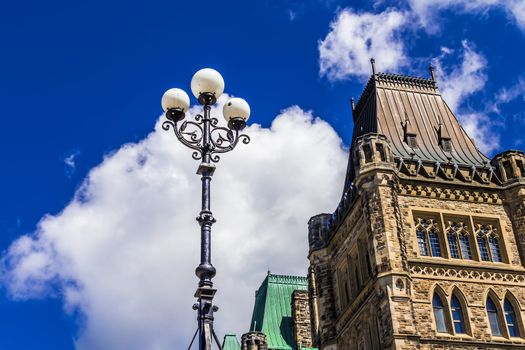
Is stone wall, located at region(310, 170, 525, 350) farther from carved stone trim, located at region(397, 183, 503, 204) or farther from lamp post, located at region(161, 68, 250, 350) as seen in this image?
lamp post, located at region(161, 68, 250, 350)

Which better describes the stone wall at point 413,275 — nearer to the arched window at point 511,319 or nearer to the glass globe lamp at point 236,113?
the arched window at point 511,319

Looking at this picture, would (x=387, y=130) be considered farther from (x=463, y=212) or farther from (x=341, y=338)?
(x=341, y=338)

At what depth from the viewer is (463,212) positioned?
34.5m

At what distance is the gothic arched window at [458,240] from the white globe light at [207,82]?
2096 cm

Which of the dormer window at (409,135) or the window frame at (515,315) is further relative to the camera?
the dormer window at (409,135)

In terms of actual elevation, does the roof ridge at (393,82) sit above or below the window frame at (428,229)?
above

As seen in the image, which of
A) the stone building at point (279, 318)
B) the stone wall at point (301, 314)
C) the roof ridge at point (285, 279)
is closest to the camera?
the stone building at point (279, 318)

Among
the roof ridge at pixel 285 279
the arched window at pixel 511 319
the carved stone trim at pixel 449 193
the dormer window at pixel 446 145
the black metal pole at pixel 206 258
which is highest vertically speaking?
the roof ridge at pixel 285 279

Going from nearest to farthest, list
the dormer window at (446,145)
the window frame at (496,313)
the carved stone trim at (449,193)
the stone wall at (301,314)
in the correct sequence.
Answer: the window frame at (496,313) < the carved stone trim at (449,193) < the dormer window at (446,145) < the stone wall at (301,314)

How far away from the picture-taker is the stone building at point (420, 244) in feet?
102

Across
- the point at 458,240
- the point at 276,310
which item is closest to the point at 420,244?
the point at 458,240

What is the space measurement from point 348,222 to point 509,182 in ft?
25.5

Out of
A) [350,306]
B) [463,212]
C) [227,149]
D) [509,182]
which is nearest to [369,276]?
[350,306]

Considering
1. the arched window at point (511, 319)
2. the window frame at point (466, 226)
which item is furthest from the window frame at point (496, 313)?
the window frame at point (466, 226)
